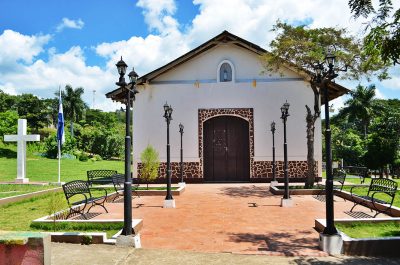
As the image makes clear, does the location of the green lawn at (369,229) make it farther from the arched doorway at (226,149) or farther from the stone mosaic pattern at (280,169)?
the arched doorway at (226,149)

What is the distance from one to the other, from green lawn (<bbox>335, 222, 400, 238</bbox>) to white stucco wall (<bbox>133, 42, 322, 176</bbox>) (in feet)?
31.1

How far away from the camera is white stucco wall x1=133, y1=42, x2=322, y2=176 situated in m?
17.0

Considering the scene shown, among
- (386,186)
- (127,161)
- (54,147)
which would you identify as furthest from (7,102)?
(386,186)

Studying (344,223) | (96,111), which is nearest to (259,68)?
(344,223)

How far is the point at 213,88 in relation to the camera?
57.2ft

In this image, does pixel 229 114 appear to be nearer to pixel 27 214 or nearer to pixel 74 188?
pixel 74 188

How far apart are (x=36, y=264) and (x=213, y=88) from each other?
1442cm

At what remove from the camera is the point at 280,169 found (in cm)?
1695

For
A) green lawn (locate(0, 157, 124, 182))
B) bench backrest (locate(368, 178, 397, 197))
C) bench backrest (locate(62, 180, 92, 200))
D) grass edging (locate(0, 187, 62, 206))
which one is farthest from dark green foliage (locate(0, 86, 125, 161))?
bench backrest (locate(368, 178, 397, 197))

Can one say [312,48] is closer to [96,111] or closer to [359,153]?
[359,153]

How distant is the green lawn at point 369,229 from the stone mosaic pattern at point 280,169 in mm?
9515

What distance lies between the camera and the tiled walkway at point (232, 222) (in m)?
6.36

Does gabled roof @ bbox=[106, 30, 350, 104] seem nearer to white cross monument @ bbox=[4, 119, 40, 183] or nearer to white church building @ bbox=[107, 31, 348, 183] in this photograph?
white church building @ bbox=[107, 31, 348, 183]

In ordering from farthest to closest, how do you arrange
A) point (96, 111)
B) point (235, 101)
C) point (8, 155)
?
point (96, 111)
point (8, 155)
point (235, 101)
